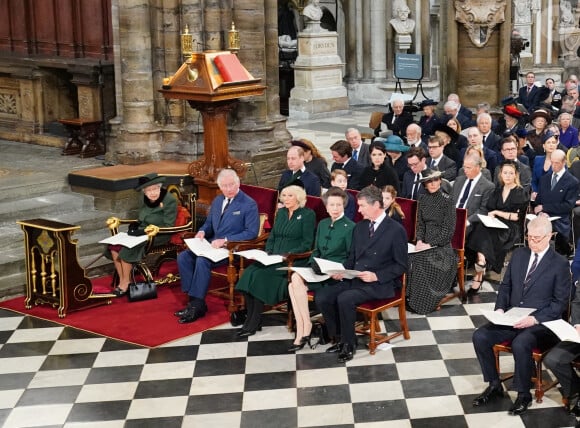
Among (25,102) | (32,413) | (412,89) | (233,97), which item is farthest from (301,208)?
(412,89)

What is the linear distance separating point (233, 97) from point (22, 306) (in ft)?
10.0

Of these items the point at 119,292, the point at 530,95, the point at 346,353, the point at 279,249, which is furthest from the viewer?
the point at 530,95

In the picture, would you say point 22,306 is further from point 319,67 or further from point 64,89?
point 319,67

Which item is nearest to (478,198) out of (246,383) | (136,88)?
(246,383)

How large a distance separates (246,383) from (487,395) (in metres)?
1.80

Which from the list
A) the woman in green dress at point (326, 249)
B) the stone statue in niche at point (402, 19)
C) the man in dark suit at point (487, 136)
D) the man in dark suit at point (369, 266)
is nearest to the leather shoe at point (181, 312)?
the woman in green dress at point (326, 249)

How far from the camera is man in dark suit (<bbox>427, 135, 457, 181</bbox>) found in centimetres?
1180

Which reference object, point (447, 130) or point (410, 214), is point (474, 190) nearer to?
point (410, 214)

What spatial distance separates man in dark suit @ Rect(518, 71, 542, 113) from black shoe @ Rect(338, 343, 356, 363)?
10.6m

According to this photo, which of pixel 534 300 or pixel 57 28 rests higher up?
pixel 57 28

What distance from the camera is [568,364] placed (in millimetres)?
7543

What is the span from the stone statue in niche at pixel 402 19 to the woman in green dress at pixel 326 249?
15318 mm

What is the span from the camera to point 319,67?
891 inches

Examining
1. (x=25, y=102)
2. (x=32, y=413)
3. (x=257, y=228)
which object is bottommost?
(x=32, y=413)
